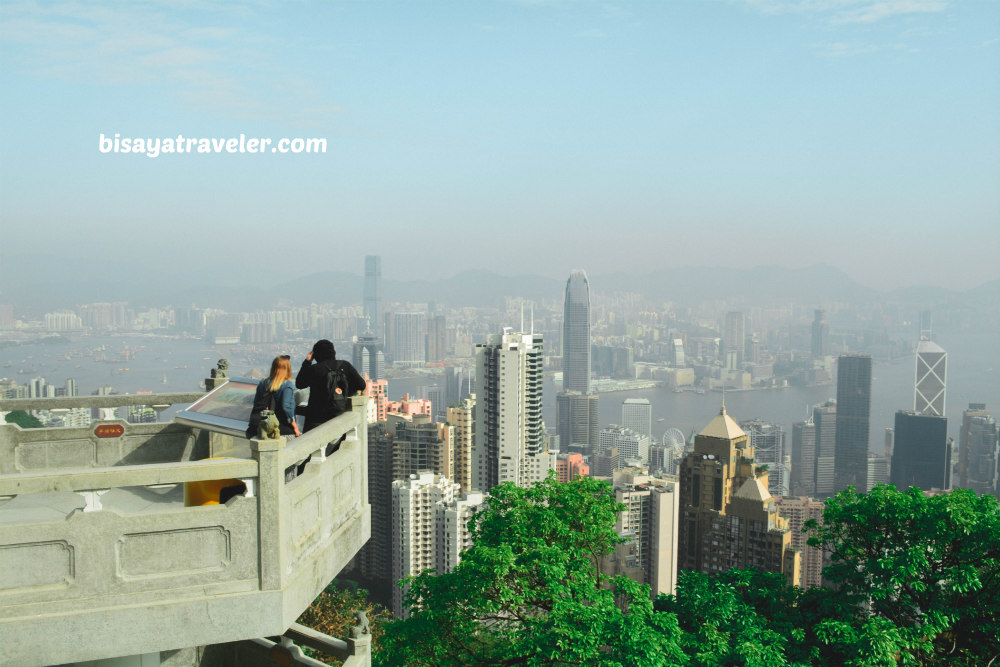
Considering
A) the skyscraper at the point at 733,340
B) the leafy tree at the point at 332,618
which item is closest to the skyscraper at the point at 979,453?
the skyscraper at the point at 733,340

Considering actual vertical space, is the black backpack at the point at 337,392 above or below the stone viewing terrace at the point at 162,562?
above

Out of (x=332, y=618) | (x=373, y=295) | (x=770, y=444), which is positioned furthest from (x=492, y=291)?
(x=332, y=618)

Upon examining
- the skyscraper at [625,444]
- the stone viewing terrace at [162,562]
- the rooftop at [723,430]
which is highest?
the stone viewing terrace at [162,562]

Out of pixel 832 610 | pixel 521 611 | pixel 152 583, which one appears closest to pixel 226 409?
pixel 152 583

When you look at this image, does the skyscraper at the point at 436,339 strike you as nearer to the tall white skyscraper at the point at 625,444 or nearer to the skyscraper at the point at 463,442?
the tall white skyscraper at the point at 625,444

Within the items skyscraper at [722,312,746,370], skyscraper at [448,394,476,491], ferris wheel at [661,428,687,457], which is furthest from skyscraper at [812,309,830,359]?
skyscraper at [448,394,476,491]

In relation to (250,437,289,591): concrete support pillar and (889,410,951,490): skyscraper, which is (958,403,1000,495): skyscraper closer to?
(889,410,951,490): skyscraper

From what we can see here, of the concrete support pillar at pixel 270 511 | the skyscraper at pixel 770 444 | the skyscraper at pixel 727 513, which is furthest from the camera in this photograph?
the skyscraper at pixel 770 444
